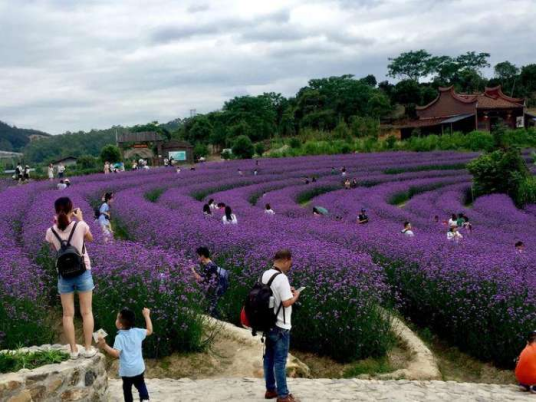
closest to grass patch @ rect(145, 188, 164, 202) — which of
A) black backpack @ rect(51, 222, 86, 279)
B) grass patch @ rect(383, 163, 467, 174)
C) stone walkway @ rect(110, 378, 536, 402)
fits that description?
grass patch @ rect(383, 163, 467, 174)

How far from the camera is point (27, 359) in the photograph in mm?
5719

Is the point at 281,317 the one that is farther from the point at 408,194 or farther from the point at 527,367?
the point at 408,194

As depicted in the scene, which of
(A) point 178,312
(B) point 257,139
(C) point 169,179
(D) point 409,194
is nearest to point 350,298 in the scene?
(A) point 178,312

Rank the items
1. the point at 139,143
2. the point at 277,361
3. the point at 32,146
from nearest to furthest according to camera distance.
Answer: the point at 277,361
the point at 139,143
the point at 32,146

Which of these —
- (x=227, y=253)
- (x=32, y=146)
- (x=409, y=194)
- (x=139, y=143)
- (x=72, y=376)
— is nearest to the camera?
(x=72, y=376)

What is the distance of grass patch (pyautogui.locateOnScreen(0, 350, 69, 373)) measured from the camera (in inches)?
220

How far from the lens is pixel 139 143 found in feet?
205

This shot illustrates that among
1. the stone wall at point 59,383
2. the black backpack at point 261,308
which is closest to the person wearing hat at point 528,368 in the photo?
the black backpack at point 261,308

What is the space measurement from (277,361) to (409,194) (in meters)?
23.7

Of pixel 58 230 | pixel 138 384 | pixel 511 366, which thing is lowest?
pixel 511 366

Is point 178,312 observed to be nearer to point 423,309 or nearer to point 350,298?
point 350,298

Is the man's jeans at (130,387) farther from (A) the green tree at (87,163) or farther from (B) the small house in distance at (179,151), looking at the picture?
(B) the small house in distance at (179,151)

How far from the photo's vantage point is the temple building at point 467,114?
59250 mm

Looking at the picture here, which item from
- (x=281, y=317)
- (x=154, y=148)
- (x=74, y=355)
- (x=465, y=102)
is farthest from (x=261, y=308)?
(x=465, y=102)
